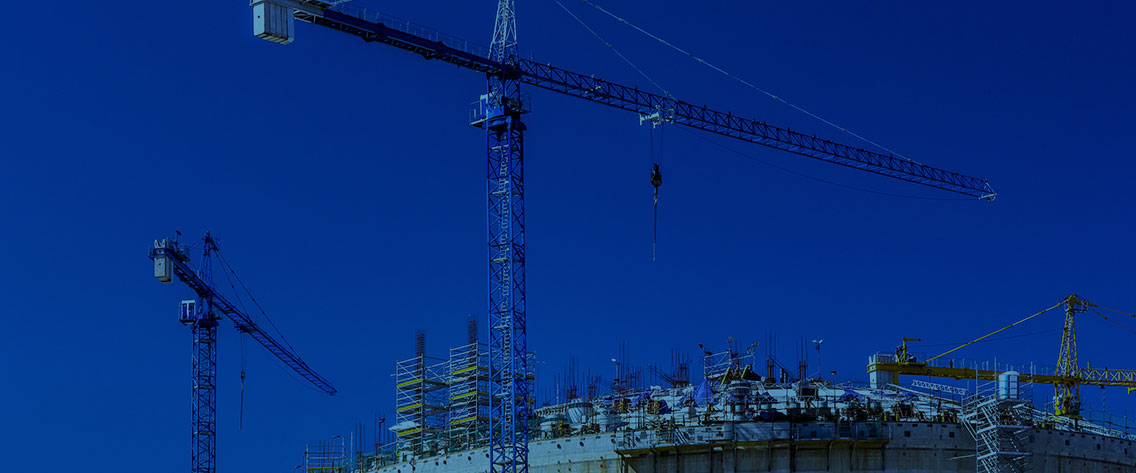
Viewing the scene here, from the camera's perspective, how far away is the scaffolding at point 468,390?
124 meters

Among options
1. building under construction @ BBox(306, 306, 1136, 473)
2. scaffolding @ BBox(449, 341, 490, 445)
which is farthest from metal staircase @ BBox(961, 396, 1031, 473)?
scaffolding @ BBox(449, 341, 490, 445)

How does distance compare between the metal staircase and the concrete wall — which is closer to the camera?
the metal staircase

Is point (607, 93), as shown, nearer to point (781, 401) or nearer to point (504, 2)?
point (504, 2)

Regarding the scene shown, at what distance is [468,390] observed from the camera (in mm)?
128625

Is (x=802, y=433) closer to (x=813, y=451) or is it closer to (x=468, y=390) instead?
(x=813, y=451)

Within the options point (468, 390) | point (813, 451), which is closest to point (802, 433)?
point (813, 451)

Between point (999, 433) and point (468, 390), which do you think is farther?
point (468, 390)

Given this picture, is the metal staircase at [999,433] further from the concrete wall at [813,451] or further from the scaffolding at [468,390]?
the scaffolding at [468,390]

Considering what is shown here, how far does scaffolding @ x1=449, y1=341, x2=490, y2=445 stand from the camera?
408 ft

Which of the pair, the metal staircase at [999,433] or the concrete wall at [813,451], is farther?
the concrete wall at [813,451]

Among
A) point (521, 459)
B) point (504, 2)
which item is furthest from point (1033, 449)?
point (504, 2)

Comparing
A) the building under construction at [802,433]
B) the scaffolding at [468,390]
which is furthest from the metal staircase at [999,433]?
the scaffolding at [468,390]

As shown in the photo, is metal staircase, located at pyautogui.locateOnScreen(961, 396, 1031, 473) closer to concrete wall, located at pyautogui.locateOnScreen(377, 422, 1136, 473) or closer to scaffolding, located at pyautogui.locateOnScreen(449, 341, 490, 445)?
concrete wall, located at pyautogui.locateOnScreen(377, 422, 1136, 473)

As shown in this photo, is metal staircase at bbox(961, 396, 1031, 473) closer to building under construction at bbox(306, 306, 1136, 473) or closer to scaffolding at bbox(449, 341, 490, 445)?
building under construction at bbox(306, 306, 1136, 473)
